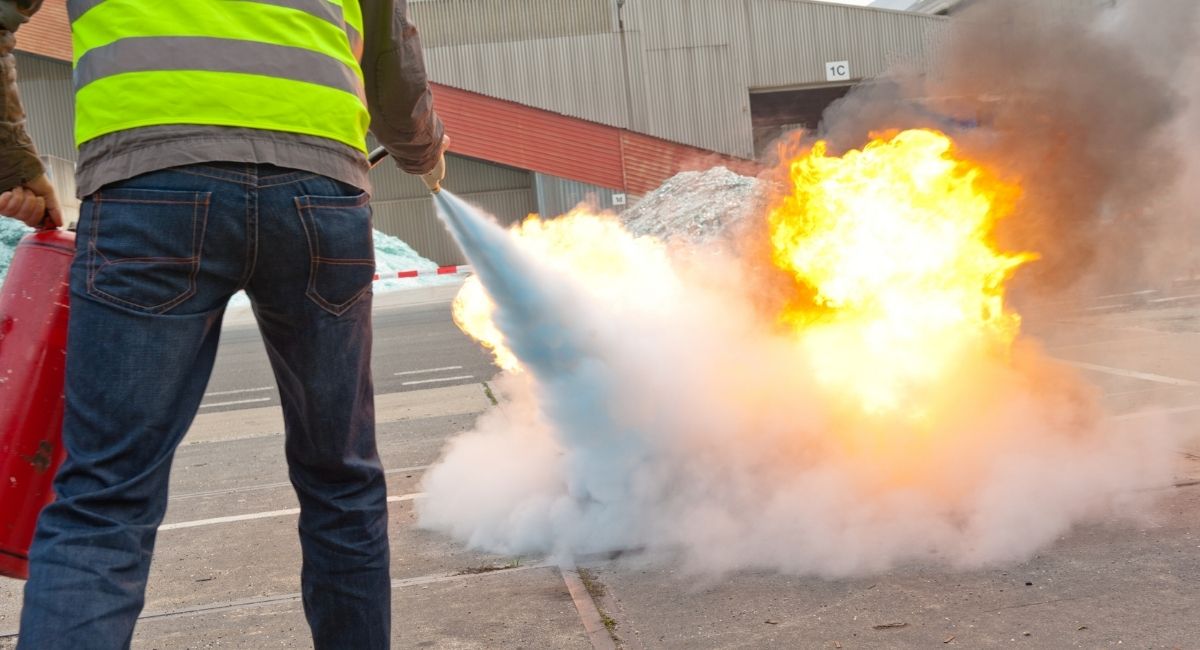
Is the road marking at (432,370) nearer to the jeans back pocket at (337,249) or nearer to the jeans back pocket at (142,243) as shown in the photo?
the jeans back pocket at (337,249)

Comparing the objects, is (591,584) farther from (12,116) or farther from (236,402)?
(236,402)

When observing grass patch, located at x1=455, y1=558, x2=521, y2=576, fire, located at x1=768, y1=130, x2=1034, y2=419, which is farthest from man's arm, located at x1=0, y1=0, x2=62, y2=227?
fire, located at x1=768, y1=130, x2=1034, y2=419

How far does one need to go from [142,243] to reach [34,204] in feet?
2.27

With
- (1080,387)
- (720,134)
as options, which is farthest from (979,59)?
(720,134)

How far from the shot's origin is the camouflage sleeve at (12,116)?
215 cm

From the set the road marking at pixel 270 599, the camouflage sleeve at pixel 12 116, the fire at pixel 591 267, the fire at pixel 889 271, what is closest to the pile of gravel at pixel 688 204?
the fire at pixel 591 267

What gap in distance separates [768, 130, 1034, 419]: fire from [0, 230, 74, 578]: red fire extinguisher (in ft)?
9.06

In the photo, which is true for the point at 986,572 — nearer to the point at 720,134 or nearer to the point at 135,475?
the point at 135,475

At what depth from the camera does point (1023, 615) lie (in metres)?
3.13

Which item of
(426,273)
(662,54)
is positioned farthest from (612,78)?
(426,273)

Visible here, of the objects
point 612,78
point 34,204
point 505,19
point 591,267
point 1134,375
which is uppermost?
point 505,19

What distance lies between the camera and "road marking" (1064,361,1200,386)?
6.55 metres

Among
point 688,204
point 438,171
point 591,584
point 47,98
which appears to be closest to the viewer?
point 438,171

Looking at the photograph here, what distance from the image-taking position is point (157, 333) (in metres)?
1.99
